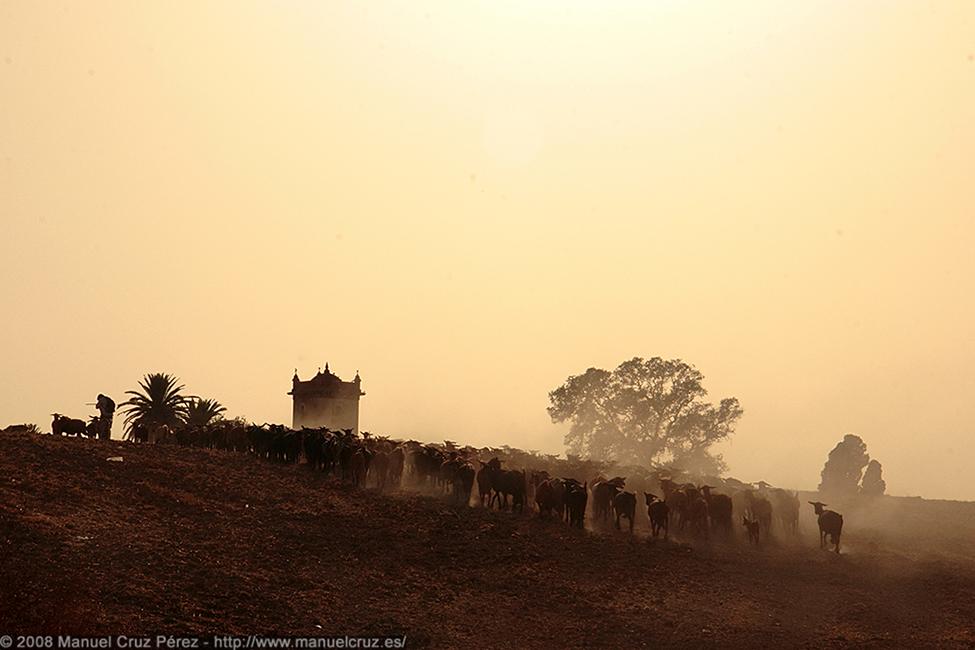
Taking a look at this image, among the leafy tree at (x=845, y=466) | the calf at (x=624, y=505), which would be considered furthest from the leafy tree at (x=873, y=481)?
the calf at (x=624, y=505)

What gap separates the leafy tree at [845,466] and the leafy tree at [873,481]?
0.61 meters

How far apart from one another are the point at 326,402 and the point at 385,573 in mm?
32692

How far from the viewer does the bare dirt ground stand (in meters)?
18.9

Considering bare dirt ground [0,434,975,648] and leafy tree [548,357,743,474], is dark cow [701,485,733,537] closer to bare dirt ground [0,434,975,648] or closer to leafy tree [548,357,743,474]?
bare dirt ground [0,434,975,648]

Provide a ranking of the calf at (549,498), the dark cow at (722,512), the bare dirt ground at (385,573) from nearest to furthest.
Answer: the bare dirt ground at (385,573) < the calf at (549,498) < the dark cow at (722,512)

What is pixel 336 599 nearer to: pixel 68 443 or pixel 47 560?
pixel 47 560

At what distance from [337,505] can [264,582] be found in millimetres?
8738

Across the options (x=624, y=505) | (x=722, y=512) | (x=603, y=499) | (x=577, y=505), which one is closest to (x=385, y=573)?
(x=577, y=505)

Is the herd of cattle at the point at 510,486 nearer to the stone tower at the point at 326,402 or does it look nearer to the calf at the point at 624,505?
the calf at the point at 624,505

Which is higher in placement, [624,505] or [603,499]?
[603,499]

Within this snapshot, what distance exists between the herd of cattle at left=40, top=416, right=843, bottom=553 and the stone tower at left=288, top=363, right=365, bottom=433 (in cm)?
1308

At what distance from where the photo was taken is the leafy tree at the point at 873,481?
6794 cm

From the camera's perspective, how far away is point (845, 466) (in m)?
69.4

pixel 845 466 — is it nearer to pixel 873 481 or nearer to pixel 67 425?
pixel 873 481
